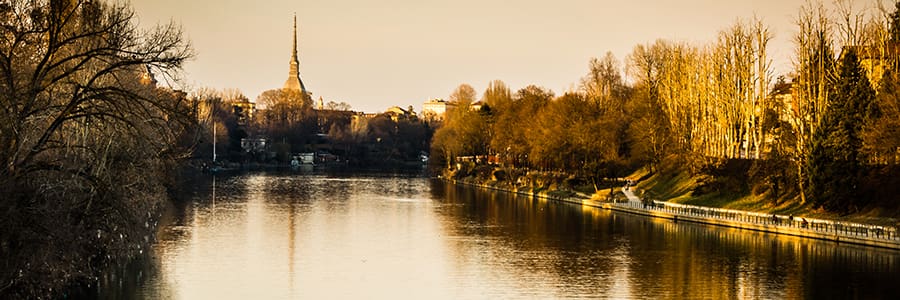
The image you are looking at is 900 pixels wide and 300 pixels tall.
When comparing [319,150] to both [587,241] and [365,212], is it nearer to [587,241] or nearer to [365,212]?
[365,212]

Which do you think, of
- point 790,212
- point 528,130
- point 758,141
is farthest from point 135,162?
point 528,130

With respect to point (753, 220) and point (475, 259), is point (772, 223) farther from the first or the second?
point (475, 259)

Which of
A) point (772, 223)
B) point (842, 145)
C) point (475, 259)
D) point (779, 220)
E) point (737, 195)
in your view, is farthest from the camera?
point (737, 195)

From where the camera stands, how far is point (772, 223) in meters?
44.5

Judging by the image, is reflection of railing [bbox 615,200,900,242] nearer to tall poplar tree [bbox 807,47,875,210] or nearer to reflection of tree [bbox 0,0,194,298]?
tall poplar tree [bbox 807,47,875,210]

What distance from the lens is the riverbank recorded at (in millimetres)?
38344

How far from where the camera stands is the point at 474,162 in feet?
327

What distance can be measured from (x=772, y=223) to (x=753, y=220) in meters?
1.81

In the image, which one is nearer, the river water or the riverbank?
the river water

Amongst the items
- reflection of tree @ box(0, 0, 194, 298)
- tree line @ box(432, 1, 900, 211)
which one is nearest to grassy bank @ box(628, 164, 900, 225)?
tree line @ box(432, 1, 900, 211)

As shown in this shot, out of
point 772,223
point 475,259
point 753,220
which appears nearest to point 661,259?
point 475,259

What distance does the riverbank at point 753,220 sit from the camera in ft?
126

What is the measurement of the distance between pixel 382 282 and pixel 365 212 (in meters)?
27.1

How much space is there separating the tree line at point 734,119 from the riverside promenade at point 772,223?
8.48ft
